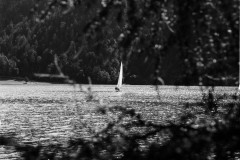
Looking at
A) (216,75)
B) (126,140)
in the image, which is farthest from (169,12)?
(126,140)

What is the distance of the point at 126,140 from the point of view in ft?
27.1

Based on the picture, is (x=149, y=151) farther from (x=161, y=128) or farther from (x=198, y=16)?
(x=198, y=16)

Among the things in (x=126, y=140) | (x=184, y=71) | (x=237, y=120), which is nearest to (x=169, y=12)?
(x=184, y=71)

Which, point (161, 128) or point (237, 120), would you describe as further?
point (161, 128)

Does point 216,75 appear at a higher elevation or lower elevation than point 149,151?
higher

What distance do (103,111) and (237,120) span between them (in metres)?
1.95

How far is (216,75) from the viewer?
7410 millimetres

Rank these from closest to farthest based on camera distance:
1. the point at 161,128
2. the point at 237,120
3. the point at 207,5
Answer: the point at 207,5 → the point at 237,120 → the point at 161,128

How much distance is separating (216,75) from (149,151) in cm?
147

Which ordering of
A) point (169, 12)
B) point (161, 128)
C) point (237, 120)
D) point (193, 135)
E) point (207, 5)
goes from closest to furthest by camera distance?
1. point (207, 5)
2. point (169, 12)
3. point (193, 135)
4. point (237, 120)
5. point (161, 128)

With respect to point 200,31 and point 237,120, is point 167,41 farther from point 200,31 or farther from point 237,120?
point 237,120

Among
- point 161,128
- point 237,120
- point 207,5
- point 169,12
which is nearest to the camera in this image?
point 207,5

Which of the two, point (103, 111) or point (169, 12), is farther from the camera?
point (103, 111)

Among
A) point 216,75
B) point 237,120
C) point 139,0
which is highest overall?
point 139,0
